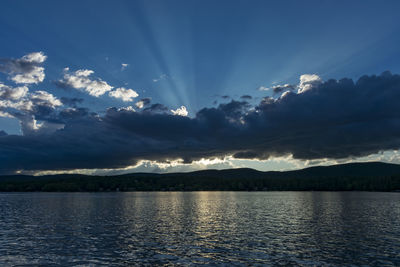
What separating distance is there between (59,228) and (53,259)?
31.9m

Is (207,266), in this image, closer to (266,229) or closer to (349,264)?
(349,264)

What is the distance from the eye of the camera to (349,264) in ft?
128

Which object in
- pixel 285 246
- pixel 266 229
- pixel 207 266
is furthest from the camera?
pixel 266 229

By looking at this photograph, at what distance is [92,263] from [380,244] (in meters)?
46.3

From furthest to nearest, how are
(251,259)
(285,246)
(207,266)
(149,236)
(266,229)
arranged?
(266,229)
(149,236)
(285,246)
(251,259)
(207,266)

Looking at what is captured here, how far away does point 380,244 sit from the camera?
2016 inches

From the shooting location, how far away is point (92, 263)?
39438mm

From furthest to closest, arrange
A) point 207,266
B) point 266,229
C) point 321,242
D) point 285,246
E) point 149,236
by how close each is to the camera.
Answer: point 266,229 < point 149,236 < point 321,242 < point 285,246 < point 207,266

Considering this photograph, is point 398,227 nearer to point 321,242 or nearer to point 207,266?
point 321,242

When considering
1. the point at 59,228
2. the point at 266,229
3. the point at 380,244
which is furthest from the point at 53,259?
the point at 380,244

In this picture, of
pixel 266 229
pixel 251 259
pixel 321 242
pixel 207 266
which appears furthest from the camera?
pixel 266 229

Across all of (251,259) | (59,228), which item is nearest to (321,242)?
(251,259)

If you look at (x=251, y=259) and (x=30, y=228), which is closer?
(x=251, y=259)

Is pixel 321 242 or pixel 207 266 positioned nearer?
pixel 207 266
